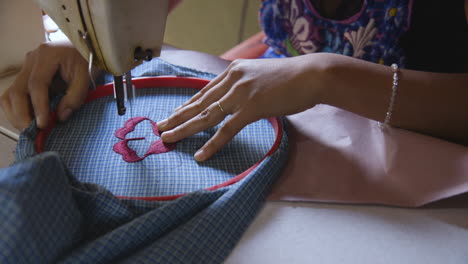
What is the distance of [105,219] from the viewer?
54 centimetres

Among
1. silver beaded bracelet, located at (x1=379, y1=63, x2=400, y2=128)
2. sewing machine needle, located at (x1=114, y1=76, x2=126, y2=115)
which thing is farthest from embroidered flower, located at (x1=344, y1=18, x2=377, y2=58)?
sewing machine needle, located at (x1=114, y1=76, x2=126, y2=115)

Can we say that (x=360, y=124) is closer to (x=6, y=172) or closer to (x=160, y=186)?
(x=160, y=186)

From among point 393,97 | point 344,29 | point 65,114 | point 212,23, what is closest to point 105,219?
point 65,114

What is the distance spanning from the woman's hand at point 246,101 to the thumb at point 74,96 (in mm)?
175

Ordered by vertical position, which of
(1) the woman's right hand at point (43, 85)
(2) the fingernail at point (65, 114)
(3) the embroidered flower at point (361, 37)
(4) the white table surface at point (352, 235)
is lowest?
(4) the white table surface at point (352, 235)

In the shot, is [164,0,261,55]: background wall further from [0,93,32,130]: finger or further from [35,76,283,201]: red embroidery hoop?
[0,93,32,130]: finger

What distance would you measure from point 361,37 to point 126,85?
58cm

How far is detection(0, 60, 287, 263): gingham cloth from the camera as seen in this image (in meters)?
0.42

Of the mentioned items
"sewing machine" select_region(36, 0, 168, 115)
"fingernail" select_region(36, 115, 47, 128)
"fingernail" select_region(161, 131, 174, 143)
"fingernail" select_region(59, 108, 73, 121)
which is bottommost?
"fingernail" select_region(161, 131, 174, 143)

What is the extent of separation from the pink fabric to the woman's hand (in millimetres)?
85

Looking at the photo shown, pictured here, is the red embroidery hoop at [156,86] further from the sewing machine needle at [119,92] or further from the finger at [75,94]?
the sewing machine needle at [119,92]

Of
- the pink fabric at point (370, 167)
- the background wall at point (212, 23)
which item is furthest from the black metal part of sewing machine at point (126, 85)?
the background wall at point (212, 23)

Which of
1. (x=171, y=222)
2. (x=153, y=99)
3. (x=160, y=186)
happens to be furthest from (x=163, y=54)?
(x=171, y=222)

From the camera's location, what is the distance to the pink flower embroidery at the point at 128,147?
2.31ft
